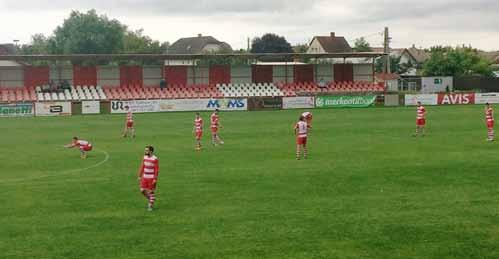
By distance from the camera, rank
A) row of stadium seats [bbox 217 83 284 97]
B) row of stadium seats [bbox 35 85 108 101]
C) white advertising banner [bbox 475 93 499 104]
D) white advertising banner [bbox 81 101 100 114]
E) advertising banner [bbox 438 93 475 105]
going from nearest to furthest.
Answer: white advertising banner [bbox 81 101 100 114]
advertising banner [bbox 438 93 475 105]
white advertising banner [bbox 475 93 499 104]
row of stadium seats [bbox 35 85 108 101]
row of stadium seats [bbox 217 83 284 97]

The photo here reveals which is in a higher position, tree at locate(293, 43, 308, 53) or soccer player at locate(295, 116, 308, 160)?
tree at locate(293, 43, 308, 53)

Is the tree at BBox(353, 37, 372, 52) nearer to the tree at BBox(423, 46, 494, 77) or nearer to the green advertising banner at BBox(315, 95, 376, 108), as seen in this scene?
the tree at BBox(423, 46, 494, 77)

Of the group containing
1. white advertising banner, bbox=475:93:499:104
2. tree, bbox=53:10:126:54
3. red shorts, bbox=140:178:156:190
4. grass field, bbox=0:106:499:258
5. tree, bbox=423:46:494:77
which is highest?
tree, bbox=53:10:126:54

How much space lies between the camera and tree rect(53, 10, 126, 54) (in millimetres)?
105938

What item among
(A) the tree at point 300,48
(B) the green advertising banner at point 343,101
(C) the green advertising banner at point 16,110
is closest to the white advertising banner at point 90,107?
(C) the green advertising banner at point 16,110

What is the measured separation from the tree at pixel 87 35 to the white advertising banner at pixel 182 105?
43518 mm

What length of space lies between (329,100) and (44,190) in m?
49.6

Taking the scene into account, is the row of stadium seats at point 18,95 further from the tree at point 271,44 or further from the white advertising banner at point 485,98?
the tree at point 271,44

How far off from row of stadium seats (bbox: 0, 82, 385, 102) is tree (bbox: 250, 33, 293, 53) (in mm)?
59787

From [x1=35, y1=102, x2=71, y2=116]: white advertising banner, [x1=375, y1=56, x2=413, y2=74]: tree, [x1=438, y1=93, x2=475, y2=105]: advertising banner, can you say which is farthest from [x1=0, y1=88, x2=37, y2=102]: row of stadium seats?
[x1=375, y1=56, x2=413, y2=74]: tree

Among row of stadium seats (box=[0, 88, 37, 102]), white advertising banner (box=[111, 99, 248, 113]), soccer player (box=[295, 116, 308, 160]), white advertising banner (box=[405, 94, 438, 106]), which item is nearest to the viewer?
soccer player (box=[295, 116, 308, 160])

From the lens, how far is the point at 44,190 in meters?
23.3

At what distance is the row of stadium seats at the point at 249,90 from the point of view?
79500 mm

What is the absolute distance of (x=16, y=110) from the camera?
202ft
